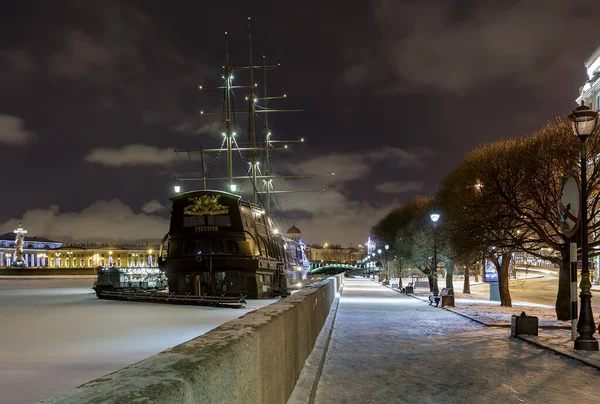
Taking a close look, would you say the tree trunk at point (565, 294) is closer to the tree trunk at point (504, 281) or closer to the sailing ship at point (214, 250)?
the tree trunk at point (504, 281)

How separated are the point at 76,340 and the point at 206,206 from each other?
21.7 metres

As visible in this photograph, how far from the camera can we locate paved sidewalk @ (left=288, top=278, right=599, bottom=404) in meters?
8.27

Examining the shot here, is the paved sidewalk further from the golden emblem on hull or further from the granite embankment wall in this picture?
the golden emblem on hull

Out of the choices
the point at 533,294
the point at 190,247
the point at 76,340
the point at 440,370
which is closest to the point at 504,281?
the point at 533,294

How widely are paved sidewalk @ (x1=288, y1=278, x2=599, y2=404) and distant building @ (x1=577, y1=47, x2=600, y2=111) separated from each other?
57.3 metres

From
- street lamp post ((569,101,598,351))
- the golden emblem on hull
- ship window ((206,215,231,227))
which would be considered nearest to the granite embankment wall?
street lamp post ((569,101,598,351))

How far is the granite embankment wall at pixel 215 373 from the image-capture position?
268 cm

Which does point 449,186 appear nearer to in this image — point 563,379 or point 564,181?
point 564,181

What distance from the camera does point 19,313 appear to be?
27438 millimetres

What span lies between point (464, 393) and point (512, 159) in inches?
617

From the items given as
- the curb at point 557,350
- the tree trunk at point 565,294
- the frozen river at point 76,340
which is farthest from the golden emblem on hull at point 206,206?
the curb at point 557,350

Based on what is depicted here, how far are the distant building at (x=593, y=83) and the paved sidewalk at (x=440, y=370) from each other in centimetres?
5733

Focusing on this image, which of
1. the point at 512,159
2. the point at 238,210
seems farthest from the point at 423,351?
the point at 238,210

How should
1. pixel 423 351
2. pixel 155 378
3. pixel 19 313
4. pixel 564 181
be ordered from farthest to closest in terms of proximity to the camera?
pixel 19 313 → pixel 564 181 → pixel 423 351 → pixel 155 378
